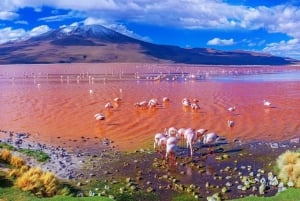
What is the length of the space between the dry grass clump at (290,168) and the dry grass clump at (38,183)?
7751 millimetres

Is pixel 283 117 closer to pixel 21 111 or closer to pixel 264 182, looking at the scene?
pixel 264 182

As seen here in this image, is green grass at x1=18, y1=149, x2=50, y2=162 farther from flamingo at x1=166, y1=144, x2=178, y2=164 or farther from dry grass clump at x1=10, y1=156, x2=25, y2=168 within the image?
flamingo at x1=166, y1=144, x2=178, y2=164

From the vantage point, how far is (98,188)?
49.6 ft

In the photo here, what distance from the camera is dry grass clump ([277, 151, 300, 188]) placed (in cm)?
1509

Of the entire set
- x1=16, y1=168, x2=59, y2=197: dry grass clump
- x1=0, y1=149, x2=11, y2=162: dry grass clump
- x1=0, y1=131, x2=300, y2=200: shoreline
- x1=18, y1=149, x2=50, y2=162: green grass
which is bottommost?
x1=0, y1=131, x2=300, y2=200: shoreline

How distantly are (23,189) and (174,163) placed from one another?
6803 mm

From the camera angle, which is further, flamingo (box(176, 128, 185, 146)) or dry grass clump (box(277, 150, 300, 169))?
flamingo (box(176, 128, 185, 146))

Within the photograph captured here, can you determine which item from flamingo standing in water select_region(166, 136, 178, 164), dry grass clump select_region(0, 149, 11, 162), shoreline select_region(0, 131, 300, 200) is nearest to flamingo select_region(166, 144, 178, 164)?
flamingo standing in water select_region(166, 136, 178, 164)

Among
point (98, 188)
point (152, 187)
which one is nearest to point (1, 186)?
point (98, 188)

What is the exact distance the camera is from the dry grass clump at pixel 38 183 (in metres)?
13.7

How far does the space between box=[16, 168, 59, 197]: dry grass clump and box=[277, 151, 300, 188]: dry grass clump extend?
25.4ft

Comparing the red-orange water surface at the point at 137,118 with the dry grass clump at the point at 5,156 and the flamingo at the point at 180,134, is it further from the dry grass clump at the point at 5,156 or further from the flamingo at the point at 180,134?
the dry grass clump at the point at 5,156

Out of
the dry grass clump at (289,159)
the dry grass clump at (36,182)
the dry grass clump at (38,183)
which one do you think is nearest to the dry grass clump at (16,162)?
the dry grass clump at (36,182)

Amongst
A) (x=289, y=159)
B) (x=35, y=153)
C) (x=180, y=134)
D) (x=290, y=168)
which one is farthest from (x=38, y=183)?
(x=180, y=134)
